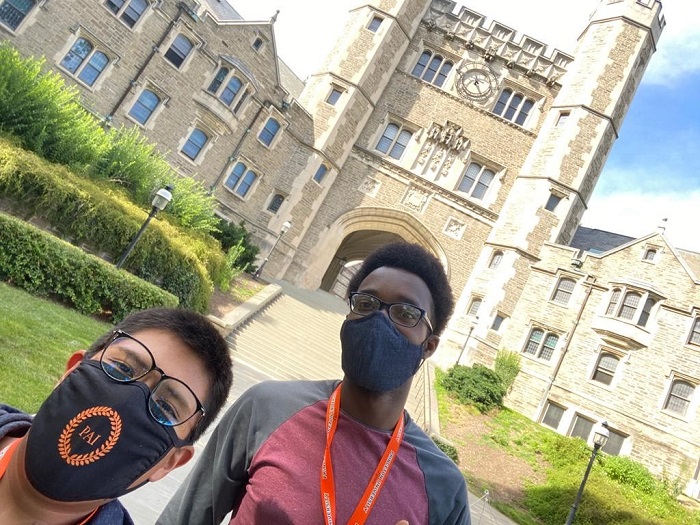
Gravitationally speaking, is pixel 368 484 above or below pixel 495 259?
below

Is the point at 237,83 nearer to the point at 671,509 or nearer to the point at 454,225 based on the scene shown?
the point at 454,225

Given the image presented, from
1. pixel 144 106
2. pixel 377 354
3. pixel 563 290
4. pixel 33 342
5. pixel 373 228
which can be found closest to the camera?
pixel 377 354

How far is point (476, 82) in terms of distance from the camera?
23781 mm

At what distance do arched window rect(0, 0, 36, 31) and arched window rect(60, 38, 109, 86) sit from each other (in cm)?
144

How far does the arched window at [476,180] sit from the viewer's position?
23.0 metres

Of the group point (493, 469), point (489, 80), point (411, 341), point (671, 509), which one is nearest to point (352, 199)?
point (489, 80)

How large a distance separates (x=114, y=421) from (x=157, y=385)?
164 millimetres

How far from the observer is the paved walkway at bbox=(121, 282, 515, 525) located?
9.64m

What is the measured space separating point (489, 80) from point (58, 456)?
85.0 ft

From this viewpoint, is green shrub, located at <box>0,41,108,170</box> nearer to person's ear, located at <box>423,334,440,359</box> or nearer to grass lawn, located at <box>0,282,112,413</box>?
grass lawn, located at <box>0,282,112,413</box>

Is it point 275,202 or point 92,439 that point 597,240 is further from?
point 92,439

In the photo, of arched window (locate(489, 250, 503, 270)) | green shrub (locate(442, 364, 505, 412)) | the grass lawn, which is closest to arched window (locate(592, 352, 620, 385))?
green shrub (locate(442, 364, 505, 412))

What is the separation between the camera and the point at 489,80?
23672mm

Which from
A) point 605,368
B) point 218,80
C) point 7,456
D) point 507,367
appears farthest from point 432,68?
point 7,456
